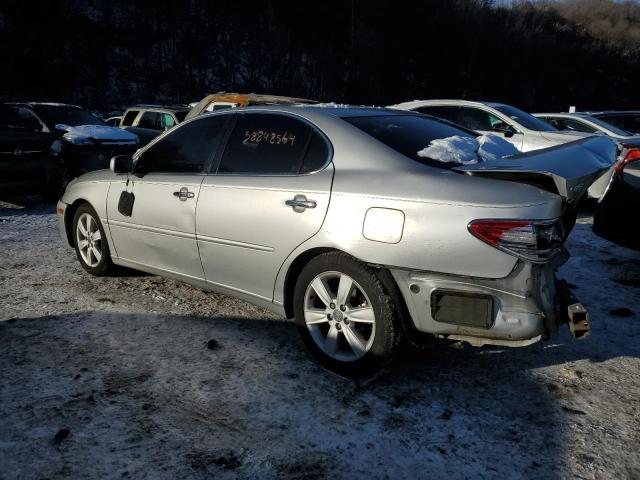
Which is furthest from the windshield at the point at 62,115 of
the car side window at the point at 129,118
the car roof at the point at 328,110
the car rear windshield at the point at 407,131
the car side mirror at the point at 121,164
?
the car rear windshield at the point at 407,131

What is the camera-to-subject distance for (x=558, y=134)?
8.38 meters

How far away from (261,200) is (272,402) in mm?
1195

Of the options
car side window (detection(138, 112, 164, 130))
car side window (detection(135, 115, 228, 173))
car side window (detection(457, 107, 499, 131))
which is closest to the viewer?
car side window (detection(135, 115, 228, 173))

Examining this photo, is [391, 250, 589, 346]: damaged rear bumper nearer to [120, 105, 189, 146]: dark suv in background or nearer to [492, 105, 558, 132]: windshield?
[492, 105, 558, 132]: windshield

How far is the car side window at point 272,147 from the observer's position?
128 inches

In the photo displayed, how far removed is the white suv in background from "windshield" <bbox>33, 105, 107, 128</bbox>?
581 cm

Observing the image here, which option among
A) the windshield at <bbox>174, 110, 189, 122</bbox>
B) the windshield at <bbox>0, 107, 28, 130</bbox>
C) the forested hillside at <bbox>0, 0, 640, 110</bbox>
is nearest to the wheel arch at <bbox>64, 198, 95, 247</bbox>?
the windshield at <bbox>0, 107, 28, 130</bbox>

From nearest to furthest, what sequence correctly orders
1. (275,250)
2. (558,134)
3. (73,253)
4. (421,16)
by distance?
1. (275,250)
2. (73,253)
3. (558,134)
4. (421,16)

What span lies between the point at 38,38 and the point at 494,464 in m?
29.6

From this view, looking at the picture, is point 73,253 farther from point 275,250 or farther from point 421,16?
point 421,16

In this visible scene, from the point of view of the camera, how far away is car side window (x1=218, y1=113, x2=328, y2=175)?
3250 millimetres

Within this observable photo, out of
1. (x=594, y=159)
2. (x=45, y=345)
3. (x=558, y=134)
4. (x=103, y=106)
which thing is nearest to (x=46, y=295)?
(x=45, y=345)

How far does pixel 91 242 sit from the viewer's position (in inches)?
188

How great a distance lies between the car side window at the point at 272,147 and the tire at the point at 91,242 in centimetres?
A: 160
